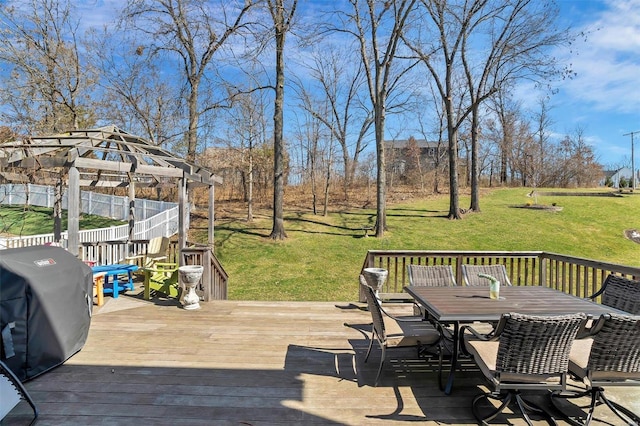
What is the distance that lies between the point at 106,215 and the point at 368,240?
13.5 metres

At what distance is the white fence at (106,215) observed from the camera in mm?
7561

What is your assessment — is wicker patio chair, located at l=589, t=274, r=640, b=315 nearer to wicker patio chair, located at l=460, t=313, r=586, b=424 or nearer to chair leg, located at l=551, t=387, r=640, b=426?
chair leg, located at l=551, t=387, r=640, b=426

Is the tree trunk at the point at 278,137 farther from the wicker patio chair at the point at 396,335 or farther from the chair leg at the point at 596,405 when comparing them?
the chair leg at the point at 596,405

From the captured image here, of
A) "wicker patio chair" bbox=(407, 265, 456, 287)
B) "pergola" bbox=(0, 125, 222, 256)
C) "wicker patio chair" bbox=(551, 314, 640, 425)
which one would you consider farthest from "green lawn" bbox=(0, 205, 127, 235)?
"wicker patio chair" bbox=(551, 314, 640, 425)

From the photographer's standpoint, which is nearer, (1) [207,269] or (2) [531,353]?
(2) [531,353]

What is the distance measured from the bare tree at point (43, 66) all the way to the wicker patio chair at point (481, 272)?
13736 mm

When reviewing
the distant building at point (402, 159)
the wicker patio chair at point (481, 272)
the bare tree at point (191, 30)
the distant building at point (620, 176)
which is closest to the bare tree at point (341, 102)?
the distant building at point (402, 159)

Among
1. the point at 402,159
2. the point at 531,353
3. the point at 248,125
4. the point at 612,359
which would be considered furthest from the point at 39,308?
the point at 402,159

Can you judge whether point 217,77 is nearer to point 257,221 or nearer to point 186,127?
point 186,127

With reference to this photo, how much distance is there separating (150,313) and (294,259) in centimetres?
621

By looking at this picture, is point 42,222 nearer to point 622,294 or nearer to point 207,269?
point 207,269

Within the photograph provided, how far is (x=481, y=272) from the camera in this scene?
4.86 metres

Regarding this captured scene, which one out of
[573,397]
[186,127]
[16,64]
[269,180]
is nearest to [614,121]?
[269,180]

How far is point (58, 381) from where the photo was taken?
3.21m
